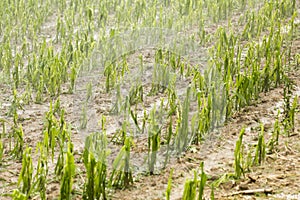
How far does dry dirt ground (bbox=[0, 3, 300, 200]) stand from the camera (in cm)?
183

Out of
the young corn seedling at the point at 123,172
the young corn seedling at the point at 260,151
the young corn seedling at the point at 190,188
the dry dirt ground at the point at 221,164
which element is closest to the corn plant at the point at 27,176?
the dry dirt ground at the point at 221,164

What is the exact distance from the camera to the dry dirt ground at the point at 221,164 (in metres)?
1.83

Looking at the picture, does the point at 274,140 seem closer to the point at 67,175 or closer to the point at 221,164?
the point at 221,164

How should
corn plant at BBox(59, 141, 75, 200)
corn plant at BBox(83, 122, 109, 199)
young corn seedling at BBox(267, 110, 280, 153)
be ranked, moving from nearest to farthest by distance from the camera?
corn plant at BBox(59, 141, 75, 200) → corn plant at BBox(83, 122, 109, 199) → young corn seedling at BBox(267, 110, 280, 153)

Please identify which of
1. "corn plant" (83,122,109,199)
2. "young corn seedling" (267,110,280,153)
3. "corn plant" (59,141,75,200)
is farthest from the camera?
"young corn seedling" (267,110,280,153)

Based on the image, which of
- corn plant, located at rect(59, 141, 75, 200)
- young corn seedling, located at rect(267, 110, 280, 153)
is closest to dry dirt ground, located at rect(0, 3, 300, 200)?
young corn seedling, located at rect(267, 110, 280, 153)

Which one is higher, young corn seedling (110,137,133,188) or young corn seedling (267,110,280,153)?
young corn seedling (267,110,280,153)

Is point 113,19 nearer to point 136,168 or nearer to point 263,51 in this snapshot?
point 263,51

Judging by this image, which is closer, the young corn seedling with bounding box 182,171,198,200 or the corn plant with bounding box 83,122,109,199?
the young corn seedling with bounding box 182,171,198,200

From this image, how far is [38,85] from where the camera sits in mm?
3305

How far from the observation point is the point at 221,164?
214cm

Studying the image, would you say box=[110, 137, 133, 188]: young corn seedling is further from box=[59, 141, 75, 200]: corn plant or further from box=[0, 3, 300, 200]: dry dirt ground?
box=[59, 141, 75, 200]: corn plant

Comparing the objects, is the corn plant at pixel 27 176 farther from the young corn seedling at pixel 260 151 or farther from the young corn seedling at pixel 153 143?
the young corn seedling at pixel 260 151

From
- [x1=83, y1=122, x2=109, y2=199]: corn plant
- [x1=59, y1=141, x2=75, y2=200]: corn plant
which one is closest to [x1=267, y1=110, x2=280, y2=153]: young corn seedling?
[x1=83, y1=122, x2=109, y2=199]: corn plant
